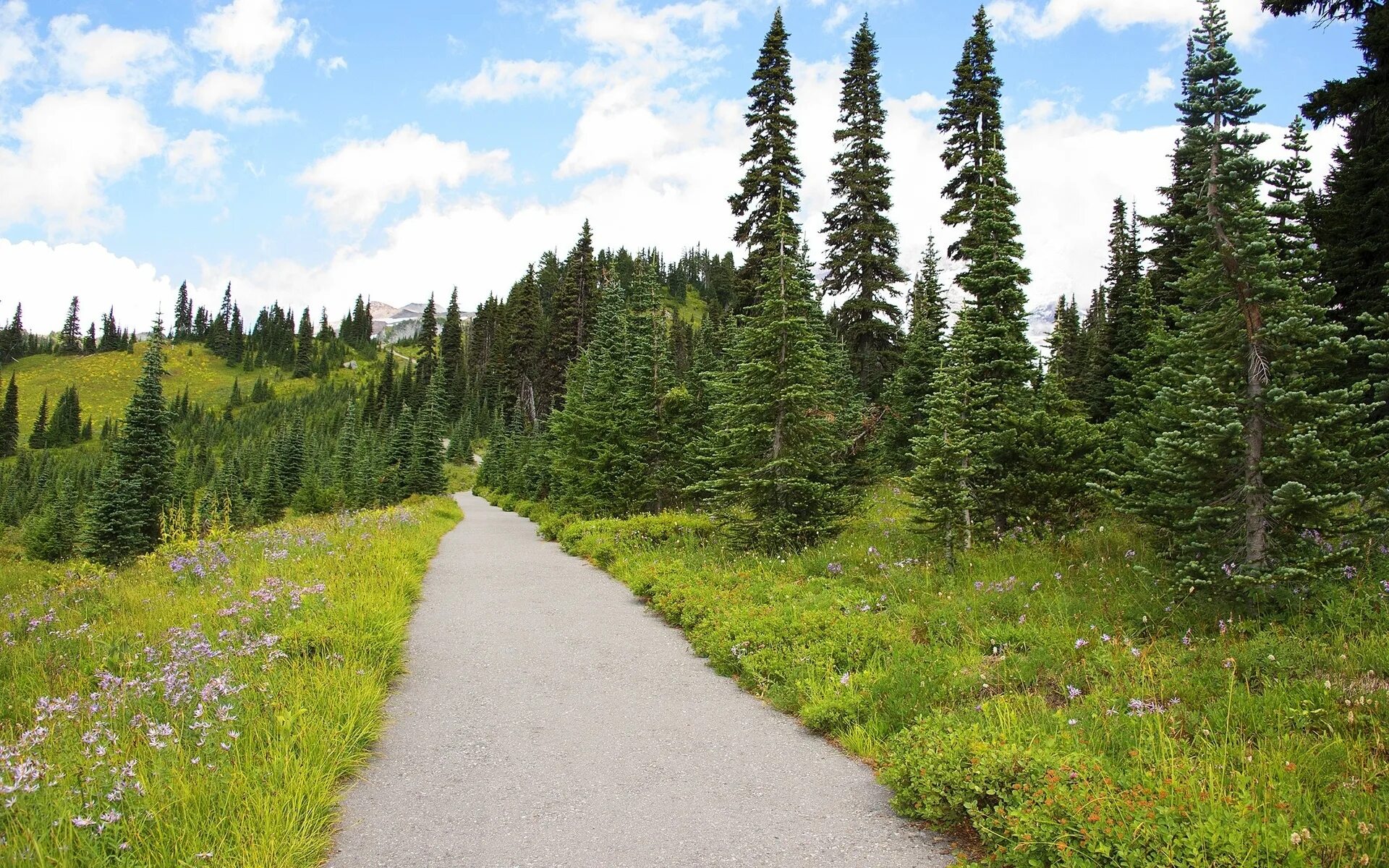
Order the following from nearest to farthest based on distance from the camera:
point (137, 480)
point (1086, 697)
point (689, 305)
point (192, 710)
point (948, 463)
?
point (192, 710), point (1086, 697), point (948, 463), point (137, 480), point (689, 305)

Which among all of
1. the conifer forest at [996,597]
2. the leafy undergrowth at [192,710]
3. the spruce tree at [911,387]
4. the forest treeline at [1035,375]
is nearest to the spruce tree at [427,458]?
the forest treeline at [1035,375]

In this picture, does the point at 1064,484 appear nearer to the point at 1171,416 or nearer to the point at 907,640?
the point at 1171,416

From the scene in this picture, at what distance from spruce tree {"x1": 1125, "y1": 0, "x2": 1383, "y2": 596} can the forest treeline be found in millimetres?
27

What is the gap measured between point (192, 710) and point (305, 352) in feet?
576

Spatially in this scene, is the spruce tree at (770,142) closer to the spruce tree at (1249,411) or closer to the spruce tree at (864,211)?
the spruce tree at (864,211)

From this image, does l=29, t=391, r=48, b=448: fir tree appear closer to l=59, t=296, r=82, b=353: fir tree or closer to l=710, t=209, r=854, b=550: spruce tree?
l=59, t=296, r=82, b=353: fir tree

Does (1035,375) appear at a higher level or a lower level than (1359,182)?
lower

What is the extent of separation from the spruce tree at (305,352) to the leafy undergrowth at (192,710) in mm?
163897

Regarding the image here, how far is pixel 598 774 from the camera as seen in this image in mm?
5168

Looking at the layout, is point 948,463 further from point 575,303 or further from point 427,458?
point 427,458

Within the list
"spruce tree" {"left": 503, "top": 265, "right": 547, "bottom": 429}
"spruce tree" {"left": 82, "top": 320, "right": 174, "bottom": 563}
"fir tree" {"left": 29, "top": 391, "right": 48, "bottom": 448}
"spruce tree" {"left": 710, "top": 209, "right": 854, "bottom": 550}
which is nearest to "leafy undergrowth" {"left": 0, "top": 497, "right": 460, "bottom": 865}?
"spruce tree" {"left": 710, "top": 209, "right": 854, "bottom": 550}

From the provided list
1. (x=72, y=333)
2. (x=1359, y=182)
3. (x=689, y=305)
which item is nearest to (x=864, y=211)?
(x=1359, y=182)

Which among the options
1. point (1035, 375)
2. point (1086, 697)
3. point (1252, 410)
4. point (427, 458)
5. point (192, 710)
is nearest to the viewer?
point (192, 710)

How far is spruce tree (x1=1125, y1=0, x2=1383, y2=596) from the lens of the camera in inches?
241
